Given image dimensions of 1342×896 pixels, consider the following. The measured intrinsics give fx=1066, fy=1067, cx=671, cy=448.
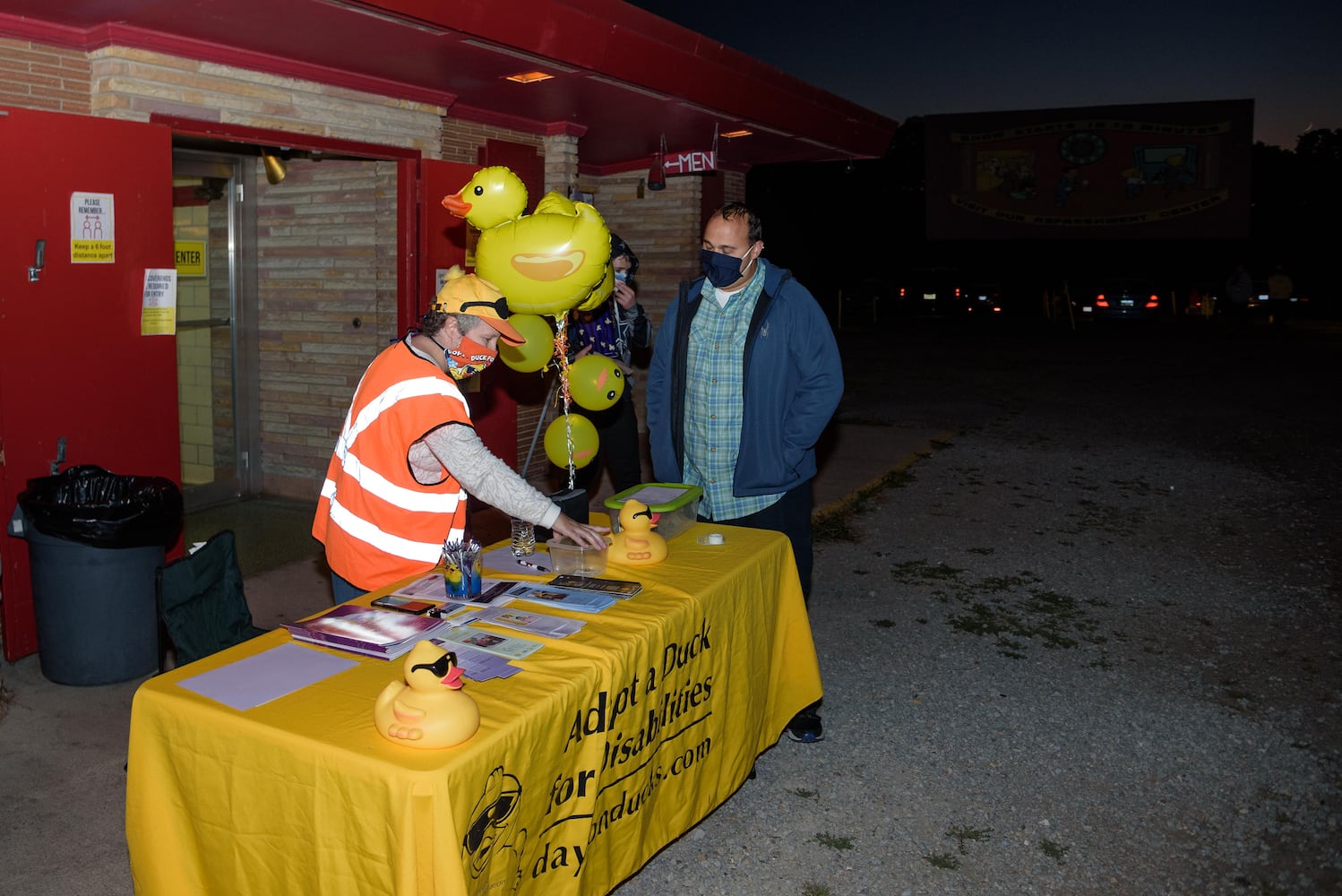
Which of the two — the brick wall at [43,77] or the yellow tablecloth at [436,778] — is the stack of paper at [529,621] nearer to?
the yellow tablecloth at [436,778]

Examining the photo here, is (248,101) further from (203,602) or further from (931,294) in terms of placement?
(931,294)

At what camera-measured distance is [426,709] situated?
7.64 ft

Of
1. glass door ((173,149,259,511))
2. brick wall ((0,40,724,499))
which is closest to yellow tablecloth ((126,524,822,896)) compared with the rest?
brick wall ((0,40,724,499))

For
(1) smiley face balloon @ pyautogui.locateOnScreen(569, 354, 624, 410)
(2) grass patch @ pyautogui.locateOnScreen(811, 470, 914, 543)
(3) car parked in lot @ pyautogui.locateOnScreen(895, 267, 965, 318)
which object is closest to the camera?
(1) smiley face balloon @ pyautogui.locateOnScreen(569, 354, 624, 410)

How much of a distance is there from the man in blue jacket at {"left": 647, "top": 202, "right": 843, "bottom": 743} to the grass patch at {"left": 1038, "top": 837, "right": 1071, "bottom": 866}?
1.38 m

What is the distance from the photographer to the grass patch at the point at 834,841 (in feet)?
12.9

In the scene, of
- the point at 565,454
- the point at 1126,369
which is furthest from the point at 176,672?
the point at 1126,369

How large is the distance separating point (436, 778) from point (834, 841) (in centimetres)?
218

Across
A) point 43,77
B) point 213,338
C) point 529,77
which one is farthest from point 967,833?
point 213,338

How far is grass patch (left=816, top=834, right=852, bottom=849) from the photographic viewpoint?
3.92 metres

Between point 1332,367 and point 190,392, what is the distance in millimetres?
19860

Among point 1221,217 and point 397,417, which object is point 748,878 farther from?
point 1221,217

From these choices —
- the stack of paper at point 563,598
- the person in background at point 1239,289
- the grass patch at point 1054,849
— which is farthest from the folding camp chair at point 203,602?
the person in background at point 1239,289

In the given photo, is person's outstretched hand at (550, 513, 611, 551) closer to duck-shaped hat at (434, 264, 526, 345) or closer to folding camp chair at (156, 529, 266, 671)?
duck-shaped hat at (434, 264, 526, 345)
